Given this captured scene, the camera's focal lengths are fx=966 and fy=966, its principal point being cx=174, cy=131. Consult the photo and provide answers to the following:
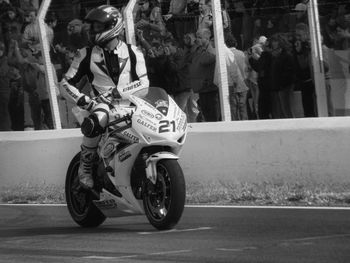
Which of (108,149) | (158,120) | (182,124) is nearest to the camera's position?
(158,120)

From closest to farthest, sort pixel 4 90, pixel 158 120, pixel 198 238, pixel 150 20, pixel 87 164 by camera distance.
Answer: pixel 198 238
pixel 158 120
pixel 87 164
pixel 150 20
pixel 4 90

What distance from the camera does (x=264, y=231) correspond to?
320 inches

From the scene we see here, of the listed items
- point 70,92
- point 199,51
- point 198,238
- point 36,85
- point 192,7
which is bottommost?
point 198,238

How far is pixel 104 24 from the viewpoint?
9188 mm

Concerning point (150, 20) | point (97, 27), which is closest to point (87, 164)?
point (97, 27)

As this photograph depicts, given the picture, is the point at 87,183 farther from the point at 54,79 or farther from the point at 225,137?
the point at 54,79

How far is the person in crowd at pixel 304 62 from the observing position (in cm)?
1202

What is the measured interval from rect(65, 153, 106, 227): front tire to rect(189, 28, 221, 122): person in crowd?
132 inches

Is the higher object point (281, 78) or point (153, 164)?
point (281, 78)

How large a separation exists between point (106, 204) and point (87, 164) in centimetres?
46

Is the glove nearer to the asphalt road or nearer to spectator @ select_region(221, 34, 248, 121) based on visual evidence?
the asphalt road

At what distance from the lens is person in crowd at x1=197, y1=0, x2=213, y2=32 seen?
501 inches

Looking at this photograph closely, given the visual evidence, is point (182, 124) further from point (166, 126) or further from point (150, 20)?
point (150, 20)

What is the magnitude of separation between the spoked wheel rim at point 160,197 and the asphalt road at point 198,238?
7.2 inches
